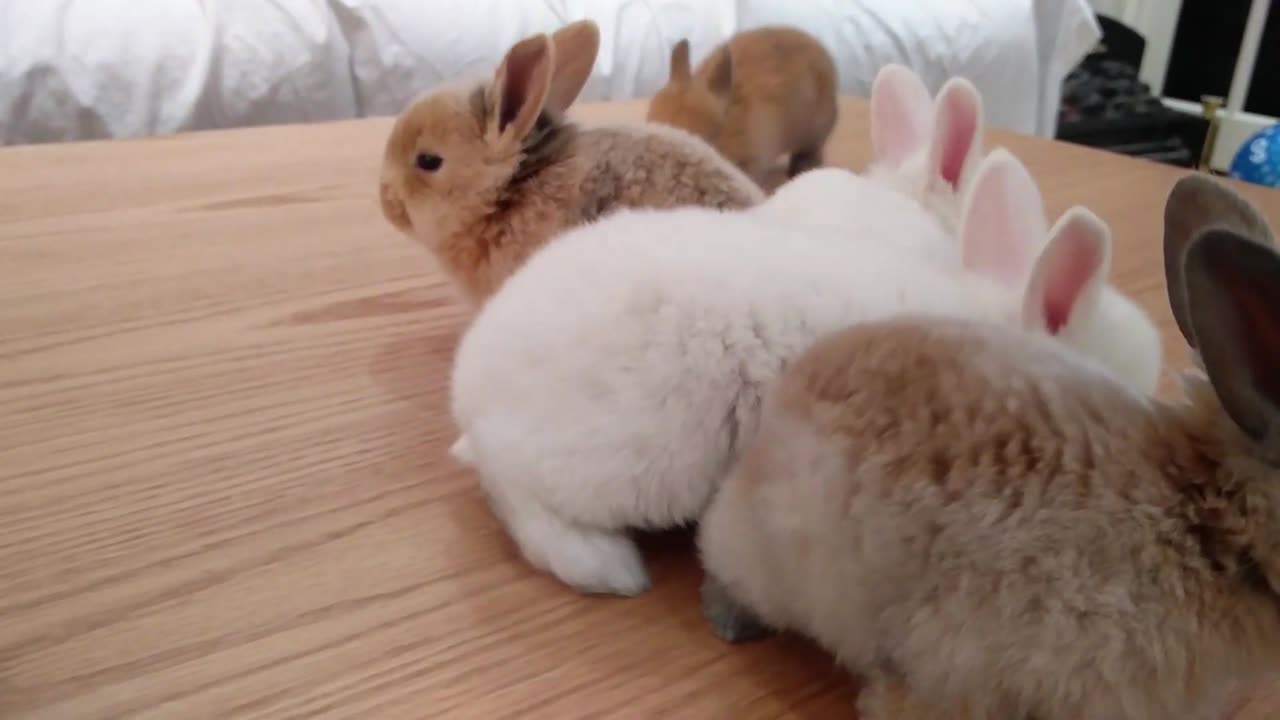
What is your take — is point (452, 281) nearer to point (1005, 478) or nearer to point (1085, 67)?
point (1005, 478)

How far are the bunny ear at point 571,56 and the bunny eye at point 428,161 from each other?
87 mm

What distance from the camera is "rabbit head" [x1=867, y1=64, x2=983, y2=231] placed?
609mm

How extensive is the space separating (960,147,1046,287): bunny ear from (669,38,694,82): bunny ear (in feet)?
2.03

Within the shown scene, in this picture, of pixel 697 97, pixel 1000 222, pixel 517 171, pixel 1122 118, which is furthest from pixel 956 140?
pixel 1122 118

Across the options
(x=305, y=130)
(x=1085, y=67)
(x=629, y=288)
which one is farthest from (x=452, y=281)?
(x=1085, y=67)

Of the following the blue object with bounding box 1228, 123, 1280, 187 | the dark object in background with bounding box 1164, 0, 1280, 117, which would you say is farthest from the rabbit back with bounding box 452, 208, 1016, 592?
the dark object in background with bounding box 1164, 0, 1280, 117

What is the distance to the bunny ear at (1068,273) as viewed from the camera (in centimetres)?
40

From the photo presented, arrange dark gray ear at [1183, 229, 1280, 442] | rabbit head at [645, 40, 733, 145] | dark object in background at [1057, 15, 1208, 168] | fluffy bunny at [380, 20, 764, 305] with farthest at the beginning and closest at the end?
1. dark object in background at [1057, 15, 1208, 168]
2. rabbit head at [645, 40, 733, 145]
3. fluffy bunny at [380, 20, 764, 305]
4. dark gray ear at [1183, 229, 1280, 442]

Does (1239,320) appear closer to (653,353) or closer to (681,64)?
(653,353)

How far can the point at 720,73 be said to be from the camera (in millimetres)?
1064

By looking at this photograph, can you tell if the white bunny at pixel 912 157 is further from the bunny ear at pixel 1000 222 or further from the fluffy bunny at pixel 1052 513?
the fluffy bunny at pixel 1052 513

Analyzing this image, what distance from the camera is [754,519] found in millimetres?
375

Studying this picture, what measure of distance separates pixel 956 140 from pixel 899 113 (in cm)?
9

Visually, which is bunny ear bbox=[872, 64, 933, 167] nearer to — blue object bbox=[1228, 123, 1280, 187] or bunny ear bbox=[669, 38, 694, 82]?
bunny ear bbox=[669, 38, 694, 82]
